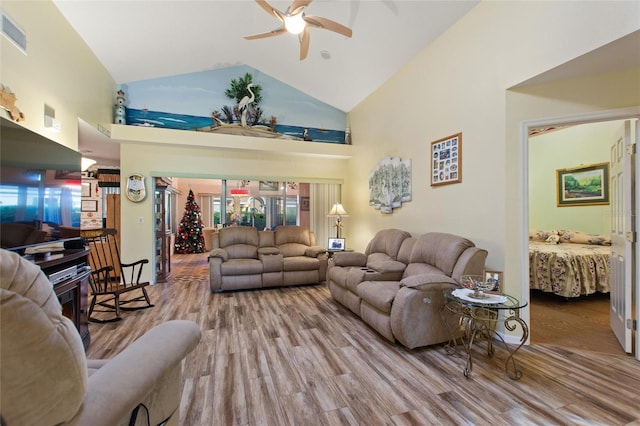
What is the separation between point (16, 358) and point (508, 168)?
3.43 m

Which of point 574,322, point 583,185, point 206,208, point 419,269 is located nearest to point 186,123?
point 419,269

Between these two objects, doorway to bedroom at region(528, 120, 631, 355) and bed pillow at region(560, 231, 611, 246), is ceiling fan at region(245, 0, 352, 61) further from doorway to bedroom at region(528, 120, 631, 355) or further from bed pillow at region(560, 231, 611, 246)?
bed pillow at region(560, 231, 611, 246)

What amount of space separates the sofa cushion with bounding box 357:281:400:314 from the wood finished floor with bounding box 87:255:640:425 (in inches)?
13.8

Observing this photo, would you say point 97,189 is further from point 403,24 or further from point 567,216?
point 567,216

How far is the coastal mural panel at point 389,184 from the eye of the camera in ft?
14.0

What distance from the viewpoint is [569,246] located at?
4.52 metres

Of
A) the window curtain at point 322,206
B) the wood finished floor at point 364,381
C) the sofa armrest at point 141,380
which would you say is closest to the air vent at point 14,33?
the wood finished floor at point 364,381

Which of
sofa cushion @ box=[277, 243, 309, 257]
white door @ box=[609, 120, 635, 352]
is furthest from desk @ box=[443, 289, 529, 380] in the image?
sofa cushion @ box=[277, 243, 309, 257]

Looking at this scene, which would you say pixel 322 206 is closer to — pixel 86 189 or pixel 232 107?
pixel 232 107

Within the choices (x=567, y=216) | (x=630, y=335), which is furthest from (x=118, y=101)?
(x=567, y=216)

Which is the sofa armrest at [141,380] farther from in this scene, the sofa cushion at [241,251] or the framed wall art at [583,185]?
the framed wall art at [583,185]

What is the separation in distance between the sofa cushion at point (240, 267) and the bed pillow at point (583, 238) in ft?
17.2

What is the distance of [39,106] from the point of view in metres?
2.81

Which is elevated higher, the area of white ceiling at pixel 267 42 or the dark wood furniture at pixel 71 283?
the area of white ceiling at pixel 267 42
